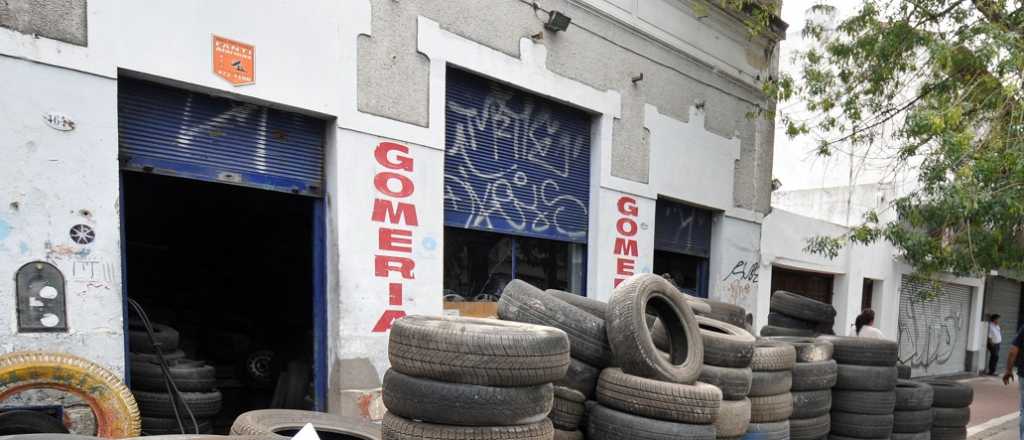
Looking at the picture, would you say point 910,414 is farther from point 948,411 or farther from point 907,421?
point 948,411

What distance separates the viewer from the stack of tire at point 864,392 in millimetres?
5891

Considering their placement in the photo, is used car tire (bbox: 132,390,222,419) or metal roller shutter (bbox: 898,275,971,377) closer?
used car tire (bbox: 132,390,222,419)

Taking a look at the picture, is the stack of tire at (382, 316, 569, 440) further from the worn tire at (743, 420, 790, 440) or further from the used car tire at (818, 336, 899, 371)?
the used car tire at (818, 336, 899, 371)

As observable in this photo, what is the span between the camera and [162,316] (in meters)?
7.00

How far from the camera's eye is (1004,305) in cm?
1875

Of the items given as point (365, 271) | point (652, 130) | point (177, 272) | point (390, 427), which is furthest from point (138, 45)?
point (652, 130)

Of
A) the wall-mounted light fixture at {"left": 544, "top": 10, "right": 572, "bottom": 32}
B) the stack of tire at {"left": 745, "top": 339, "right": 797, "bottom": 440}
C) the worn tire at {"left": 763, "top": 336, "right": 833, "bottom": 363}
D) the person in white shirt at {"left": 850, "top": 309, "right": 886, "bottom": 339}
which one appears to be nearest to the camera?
the stack of tire at {"left": 745, "top": 339, "right": 797, "bottom": 440}

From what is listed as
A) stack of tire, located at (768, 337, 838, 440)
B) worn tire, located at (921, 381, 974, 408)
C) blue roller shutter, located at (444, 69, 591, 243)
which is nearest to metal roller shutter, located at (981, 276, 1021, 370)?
worn tire, located at (921, 381, 974, 408)

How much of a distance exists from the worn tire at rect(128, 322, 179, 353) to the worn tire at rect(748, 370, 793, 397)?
17.0ft

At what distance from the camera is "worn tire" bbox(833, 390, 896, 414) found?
5.89 meters

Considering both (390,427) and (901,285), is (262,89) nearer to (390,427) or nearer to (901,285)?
(390,427)

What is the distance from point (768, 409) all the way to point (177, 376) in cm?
514

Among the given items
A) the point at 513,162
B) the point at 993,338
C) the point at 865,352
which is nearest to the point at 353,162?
the point at 513,162

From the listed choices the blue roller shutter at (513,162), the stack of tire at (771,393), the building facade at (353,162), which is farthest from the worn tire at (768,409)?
the blue roller shutter at (513,162)
